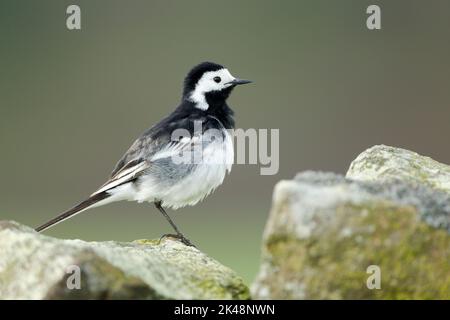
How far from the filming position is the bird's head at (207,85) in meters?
7.77

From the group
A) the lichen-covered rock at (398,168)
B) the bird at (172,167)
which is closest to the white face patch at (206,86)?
the bird at (172,167)

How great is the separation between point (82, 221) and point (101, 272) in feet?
46.9

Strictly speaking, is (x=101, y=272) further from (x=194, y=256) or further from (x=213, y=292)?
(x=194, y=256)

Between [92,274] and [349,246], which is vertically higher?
[349,246]

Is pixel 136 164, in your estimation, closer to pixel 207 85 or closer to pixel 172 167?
pixel 172 167

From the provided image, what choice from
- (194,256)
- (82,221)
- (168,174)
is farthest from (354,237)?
(82,221)

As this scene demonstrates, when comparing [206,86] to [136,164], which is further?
[206,86]

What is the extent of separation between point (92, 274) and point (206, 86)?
172 inches

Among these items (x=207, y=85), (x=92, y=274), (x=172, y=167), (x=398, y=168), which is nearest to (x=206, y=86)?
(x=207, y=85)

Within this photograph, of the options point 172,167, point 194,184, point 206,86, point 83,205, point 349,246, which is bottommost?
point 83,205

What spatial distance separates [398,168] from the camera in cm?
499

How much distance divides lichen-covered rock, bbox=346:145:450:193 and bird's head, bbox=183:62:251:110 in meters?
2.69
